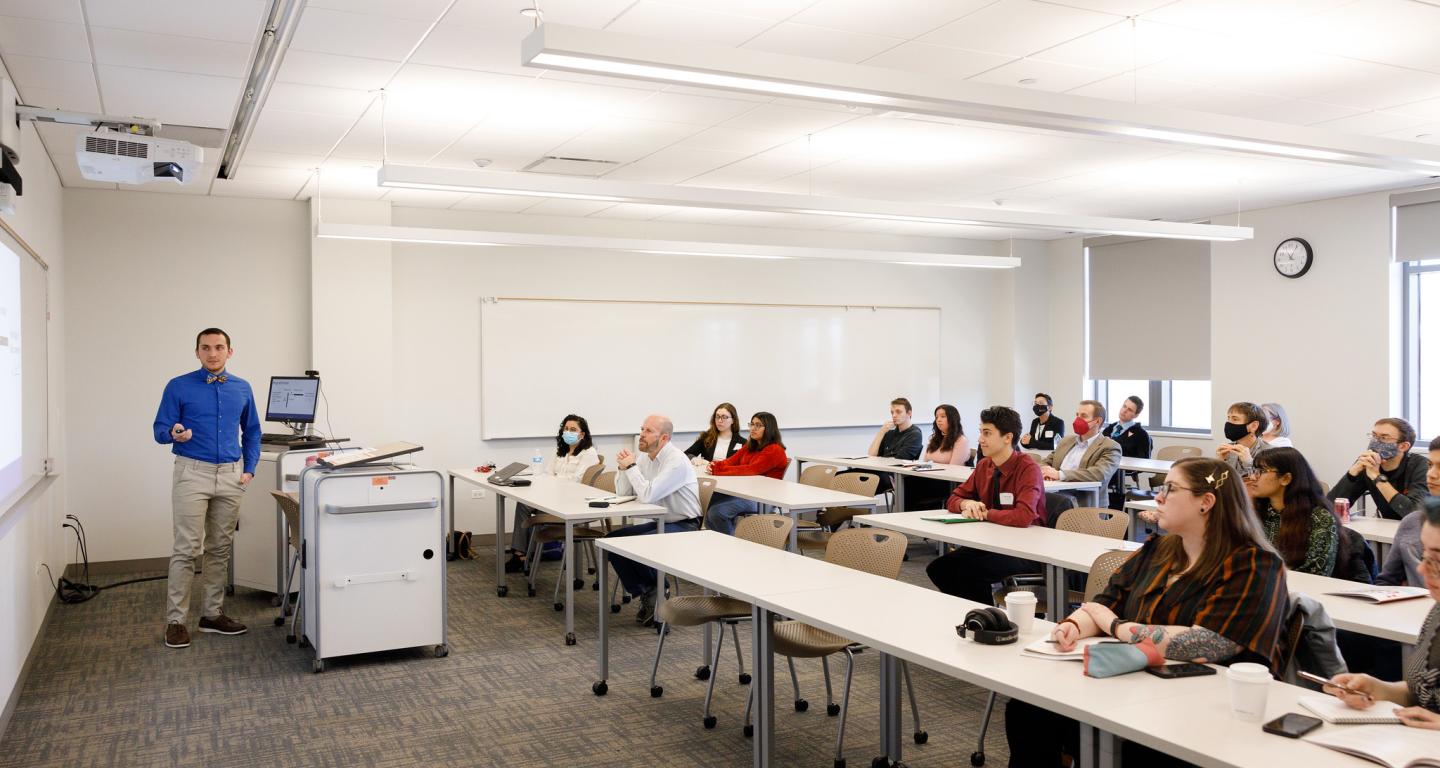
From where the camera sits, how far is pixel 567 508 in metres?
5.91

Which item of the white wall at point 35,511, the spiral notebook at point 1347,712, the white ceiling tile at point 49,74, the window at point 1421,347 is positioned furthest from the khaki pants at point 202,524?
the window at point 1421,347

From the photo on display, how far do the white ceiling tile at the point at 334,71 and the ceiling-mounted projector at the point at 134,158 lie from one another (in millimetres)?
591

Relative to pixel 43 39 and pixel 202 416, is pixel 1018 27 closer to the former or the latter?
pixel 43 39

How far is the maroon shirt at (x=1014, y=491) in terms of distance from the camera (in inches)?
204

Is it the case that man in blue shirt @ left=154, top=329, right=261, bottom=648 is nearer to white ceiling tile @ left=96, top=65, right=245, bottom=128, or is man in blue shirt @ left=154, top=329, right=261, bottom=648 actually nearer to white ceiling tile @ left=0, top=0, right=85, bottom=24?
white ceiling tile @ left=96, top=65, right=245, bottom=128

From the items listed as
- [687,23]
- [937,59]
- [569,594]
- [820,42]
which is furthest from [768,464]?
[687,23]

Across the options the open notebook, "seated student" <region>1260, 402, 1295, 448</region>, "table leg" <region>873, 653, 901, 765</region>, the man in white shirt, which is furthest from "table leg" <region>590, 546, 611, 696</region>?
"seated student" <region>1260, 402, 1295, 448</region>

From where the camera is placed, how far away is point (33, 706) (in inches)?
182

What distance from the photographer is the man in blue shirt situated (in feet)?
18.6

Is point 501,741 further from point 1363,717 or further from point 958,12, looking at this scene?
point 958,12

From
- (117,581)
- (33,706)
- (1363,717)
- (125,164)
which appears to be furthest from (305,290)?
(1363,717)

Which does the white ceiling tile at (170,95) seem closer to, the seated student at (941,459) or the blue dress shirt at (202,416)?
the blue dress shirt at (202,416)

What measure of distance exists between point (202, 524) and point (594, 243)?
3.45 m

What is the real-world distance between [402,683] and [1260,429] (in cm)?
579
